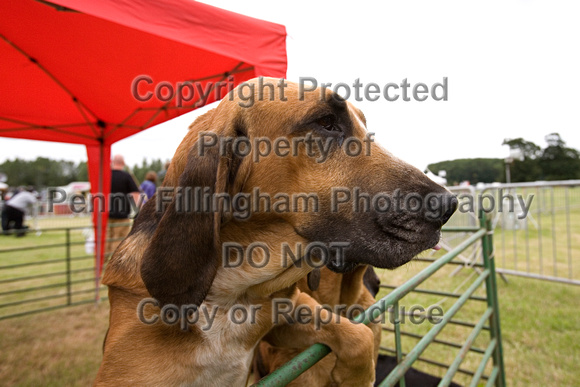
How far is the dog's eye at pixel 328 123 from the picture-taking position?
148cm

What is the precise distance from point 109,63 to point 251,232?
360 centimetres

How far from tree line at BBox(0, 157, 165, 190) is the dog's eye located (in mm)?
87927

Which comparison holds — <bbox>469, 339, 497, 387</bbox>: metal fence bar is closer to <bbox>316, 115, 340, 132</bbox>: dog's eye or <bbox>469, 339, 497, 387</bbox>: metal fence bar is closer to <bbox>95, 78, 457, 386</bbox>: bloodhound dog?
<bbox>95, 78, 457, 386</bbox>: bloodhound dog

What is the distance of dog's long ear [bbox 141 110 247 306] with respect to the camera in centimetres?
127

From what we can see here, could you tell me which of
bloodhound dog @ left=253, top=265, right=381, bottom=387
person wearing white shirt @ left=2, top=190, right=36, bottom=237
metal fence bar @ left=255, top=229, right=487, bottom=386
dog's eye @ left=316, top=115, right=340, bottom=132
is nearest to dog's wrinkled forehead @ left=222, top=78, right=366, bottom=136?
dog's eye @ left=316, top=115, right=340, bottom=132

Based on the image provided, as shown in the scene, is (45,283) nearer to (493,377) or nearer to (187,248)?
(187,248)

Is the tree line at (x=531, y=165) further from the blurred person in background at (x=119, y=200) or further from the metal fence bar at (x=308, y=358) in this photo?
the blurred person in background at (x=119, y=200)

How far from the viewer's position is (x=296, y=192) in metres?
1.44

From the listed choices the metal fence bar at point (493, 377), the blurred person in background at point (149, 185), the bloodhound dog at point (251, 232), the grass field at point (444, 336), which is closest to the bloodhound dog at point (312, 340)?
the bloodhound dog at point (251, 232)

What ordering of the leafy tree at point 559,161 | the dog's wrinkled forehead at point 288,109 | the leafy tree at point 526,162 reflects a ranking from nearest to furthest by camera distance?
the dog's wrinkled forehead at point 288,109, the leafy tree at point 526,162, the leafy tree at point 559,161

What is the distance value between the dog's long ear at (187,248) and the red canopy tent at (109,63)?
180cm

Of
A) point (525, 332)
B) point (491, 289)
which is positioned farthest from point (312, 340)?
point (525, 332)

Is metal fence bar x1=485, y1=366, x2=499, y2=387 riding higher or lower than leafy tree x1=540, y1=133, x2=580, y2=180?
lower

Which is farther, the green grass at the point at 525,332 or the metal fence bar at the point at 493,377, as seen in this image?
the green grass at the point at 525,332
